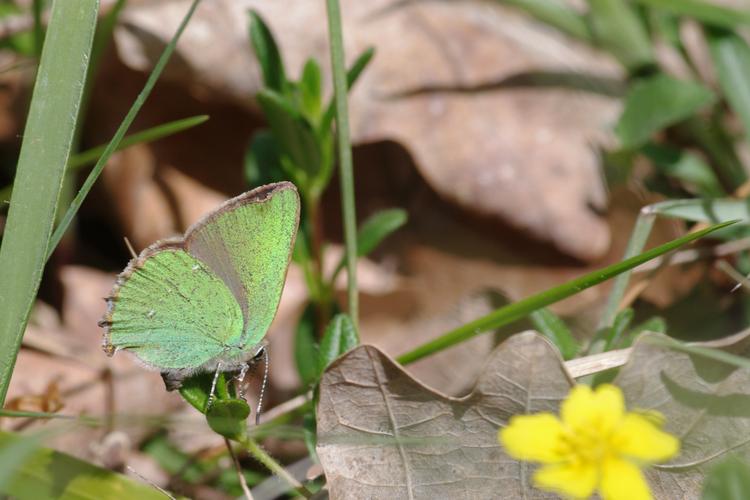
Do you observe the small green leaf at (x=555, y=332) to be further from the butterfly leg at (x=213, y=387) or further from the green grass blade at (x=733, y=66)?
the green grass blade at (x=733, y=66)

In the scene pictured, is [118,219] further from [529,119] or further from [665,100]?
[665,100]

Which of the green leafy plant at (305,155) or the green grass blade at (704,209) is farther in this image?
the green leafy plant at (305,155)

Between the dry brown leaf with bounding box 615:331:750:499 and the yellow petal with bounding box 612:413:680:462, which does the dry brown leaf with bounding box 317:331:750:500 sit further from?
the yellow petal with bounding box 612:413:680:462

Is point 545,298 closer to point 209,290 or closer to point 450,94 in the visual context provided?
point 209,290

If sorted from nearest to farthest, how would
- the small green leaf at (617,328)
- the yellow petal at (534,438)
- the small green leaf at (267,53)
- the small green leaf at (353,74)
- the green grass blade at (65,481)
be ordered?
the yellow petal at (534,438)
the green grass blade at (65,481)
the small green leaf at (617,328)
the small green leaf at (353,74)
the small green leaf at (267,53)

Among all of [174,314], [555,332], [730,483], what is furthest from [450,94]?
[730,483]

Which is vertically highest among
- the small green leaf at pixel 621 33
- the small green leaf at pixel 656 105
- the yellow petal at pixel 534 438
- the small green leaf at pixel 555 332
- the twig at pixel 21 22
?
the twig at pixel 21 22

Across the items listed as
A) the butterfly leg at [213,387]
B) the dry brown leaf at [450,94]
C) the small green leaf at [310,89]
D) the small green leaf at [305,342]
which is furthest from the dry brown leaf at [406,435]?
the dry brown leaf at [450,94]
